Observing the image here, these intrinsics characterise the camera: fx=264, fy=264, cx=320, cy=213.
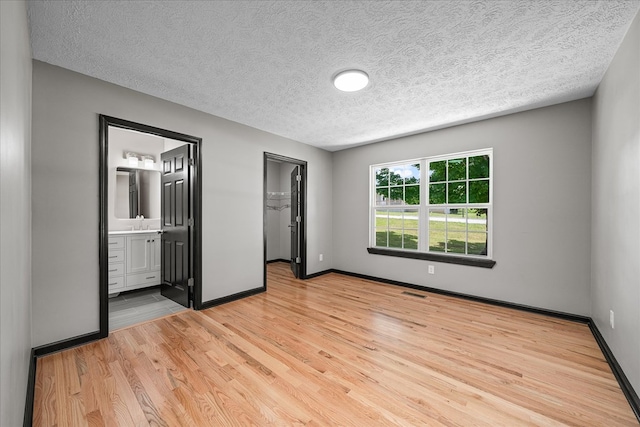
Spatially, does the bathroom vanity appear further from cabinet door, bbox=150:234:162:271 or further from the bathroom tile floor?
the bathroom tile floor

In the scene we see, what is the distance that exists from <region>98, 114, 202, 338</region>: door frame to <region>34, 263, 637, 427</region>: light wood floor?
0.91ft

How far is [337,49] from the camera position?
201cm

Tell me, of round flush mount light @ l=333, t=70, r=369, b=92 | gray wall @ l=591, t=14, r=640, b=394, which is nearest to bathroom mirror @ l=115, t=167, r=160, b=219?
round flush mount light @ l=333, t=70, r=369, b=92

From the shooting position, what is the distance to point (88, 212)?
2.41 meters

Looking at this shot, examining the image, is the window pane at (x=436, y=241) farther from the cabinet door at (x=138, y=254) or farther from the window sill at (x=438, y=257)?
the cabinet door at (x=138, y=254)

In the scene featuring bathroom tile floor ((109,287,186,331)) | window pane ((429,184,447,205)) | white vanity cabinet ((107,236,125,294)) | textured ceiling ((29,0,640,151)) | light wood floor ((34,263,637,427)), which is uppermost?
textured ceiling ((29,0,640,151))

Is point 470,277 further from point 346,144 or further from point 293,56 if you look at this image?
point 293,56

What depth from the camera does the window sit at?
142 inches

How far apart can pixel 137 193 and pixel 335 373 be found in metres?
4.24

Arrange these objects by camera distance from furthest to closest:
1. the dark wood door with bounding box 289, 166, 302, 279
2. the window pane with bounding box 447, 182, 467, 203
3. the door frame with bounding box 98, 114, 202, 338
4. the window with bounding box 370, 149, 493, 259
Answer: the dark wood door with bounding box 289, 166, 302, 279
the window pane with bounding box 447, 182, 467, 203
the window with bounding box 370, 149, 493, 259
the door frame with bounding box 98, 114, 202, 338

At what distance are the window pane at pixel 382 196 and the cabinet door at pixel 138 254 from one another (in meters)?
3.74

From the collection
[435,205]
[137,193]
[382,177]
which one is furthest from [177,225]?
[435,205]

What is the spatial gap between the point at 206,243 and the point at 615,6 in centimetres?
398

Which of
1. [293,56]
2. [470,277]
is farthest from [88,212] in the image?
[470,277]
